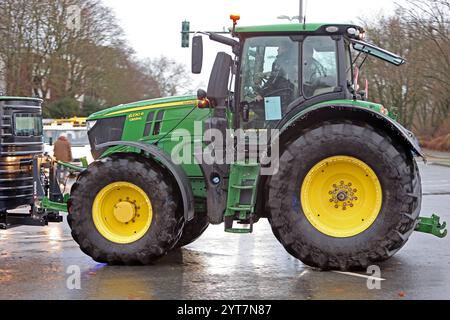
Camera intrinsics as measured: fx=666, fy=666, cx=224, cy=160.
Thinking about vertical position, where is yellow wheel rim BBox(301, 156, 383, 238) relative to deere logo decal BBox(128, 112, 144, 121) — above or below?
Result: below

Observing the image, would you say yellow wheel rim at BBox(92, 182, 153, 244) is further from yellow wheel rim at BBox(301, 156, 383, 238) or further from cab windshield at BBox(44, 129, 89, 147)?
cab windshield at BBox(44, 129, 89, 147)

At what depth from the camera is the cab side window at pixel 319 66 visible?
770 cm

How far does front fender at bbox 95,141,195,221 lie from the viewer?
7.57 m

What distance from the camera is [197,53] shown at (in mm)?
7422

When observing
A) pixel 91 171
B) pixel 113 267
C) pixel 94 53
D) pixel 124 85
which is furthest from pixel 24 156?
pixel 124 85

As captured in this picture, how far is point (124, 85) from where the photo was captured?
5022 cm

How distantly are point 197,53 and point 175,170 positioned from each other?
1350 millimetres

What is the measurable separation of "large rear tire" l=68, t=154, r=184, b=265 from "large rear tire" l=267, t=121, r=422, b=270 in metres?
1.24

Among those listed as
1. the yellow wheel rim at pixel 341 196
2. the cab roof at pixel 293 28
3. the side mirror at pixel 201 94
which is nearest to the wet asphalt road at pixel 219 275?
the yellow wheel rim at pixel 341 196

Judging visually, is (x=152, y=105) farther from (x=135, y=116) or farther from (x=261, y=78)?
(x=261, y=78)

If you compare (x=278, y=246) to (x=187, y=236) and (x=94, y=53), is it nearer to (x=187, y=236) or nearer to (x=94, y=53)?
(x=187, y=236)

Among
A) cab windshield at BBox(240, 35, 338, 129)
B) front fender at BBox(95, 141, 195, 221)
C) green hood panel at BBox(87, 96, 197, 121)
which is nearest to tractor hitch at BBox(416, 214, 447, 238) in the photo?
cab windshield at BBox(240, 35, 338, 129)

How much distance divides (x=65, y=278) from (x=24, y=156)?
7.73 feet

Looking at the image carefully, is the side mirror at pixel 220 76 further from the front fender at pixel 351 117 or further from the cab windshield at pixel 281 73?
the front fender at pixel 351 117
